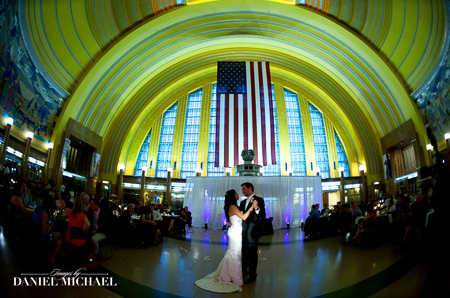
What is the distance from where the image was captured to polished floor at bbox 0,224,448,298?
8.31 ft

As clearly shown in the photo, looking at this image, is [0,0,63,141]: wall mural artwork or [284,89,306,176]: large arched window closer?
[0,0,63,141]: wall mural artwork

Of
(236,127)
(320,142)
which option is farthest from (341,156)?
(236,127)

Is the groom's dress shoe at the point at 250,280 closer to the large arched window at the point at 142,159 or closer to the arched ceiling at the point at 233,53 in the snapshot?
the arched ceiling at the point at 233,53

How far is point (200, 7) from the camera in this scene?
15.7 meters

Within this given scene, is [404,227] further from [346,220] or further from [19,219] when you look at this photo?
[19,219]

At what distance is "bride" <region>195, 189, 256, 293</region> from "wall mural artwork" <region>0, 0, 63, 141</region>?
10.2 metres

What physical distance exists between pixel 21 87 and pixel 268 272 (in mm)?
12273

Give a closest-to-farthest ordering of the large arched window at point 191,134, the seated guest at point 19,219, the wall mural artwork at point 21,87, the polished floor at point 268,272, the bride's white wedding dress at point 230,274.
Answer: the polished floor at point 268,272, the bride's white wedding dress at point 230,274, the seated guest at point 19,219, the wall mural artwork at point 21,87, the large arched window at point 191,134

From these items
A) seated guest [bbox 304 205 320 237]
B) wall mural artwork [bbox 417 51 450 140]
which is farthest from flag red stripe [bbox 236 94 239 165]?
wall mural artwork [bbox 417 51 450 140]

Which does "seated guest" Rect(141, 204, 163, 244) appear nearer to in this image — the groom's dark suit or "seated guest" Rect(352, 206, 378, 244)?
the groom's dark suit

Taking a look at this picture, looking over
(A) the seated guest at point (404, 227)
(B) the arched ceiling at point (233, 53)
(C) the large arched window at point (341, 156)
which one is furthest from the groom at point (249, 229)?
(C) the large arched window at point (341, 156)

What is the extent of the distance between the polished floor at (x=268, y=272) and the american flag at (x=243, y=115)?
899 centimetres

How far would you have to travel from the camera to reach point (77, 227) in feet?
11.2

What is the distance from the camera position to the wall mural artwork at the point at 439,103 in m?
10.2
